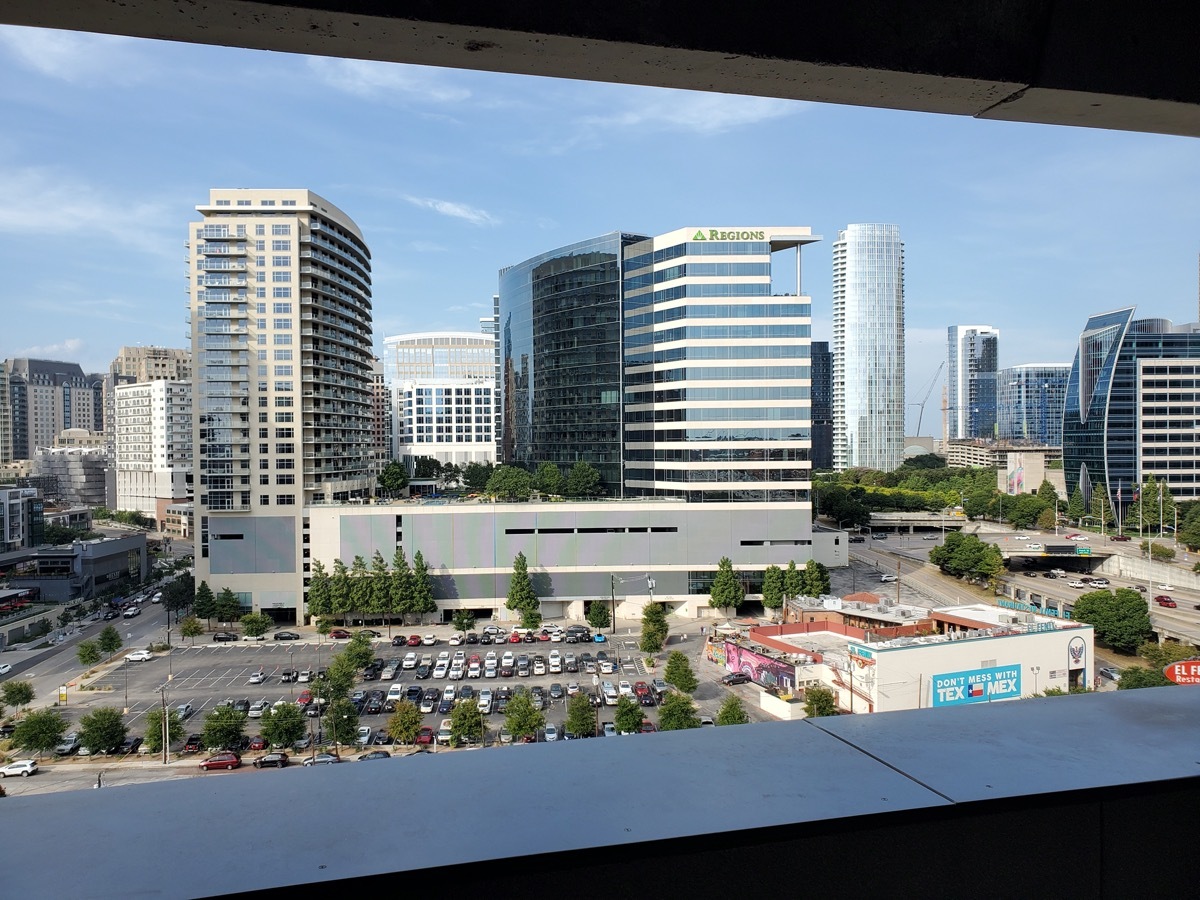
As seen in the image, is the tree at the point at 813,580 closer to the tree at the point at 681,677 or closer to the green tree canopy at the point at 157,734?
the tree at the point at 681,677

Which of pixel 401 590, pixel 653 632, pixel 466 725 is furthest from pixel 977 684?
pixel 401 590

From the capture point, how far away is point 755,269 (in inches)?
591

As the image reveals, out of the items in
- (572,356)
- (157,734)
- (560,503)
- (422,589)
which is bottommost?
(157,734)

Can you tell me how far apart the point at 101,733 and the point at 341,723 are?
102 inches

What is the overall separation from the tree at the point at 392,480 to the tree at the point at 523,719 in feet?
45.7

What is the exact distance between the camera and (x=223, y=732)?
7355mm

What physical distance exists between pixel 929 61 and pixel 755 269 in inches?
588

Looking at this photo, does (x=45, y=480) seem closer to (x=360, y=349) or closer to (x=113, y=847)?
(x=360, y=349)

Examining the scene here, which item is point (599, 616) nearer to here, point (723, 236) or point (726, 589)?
point (726, 589)

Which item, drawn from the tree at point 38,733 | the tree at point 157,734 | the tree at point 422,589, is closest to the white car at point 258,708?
the tree at point 157,734

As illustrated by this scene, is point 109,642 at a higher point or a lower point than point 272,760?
higher

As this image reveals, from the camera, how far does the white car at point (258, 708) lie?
29.1 feet

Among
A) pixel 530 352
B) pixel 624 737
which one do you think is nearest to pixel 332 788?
pixel 624 737

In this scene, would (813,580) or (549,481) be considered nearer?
(813,580)
